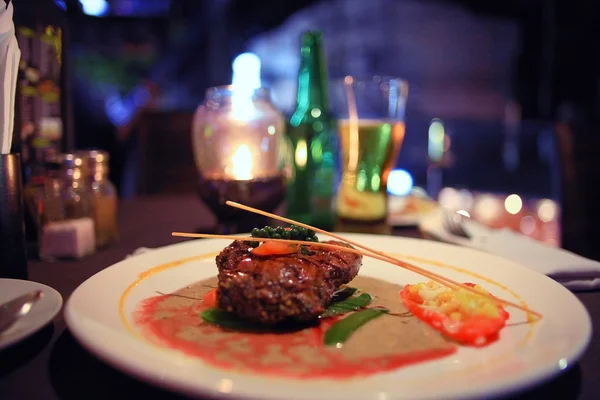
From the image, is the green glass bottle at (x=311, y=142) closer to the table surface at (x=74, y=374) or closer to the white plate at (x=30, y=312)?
the table surface at (x=74, y=374)

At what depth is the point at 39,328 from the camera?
851mm

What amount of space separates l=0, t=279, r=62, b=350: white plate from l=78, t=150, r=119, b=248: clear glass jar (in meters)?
0.69

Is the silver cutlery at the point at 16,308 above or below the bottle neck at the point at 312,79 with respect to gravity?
below

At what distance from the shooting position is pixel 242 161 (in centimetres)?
215

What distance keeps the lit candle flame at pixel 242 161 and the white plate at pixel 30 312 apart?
1.11 metres

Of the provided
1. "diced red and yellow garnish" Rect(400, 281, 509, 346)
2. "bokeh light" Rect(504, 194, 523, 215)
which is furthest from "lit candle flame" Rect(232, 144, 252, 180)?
"bokeh light" Rect(504, 194, 523, 215)

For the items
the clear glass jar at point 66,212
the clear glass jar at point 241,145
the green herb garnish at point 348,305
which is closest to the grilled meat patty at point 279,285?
the green herb garnish at point 348,305

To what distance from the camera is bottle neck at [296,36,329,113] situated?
232 centimetres

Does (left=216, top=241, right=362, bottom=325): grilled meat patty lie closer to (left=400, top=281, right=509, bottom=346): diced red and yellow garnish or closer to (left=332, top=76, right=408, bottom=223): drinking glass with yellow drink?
(left=400, top=281, right=509, bottom=346): diced red and yellow garnish

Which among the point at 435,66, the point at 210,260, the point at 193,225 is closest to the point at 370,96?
the point at 193,225

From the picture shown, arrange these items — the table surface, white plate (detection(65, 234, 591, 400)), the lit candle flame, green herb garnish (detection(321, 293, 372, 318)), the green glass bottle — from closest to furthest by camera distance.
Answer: white plate (detection(65, 234, 591, 400)) → the table surface → green herb garnish (detection(321, 293, 372, 318)) → the lit candle flame → the green glass bottle

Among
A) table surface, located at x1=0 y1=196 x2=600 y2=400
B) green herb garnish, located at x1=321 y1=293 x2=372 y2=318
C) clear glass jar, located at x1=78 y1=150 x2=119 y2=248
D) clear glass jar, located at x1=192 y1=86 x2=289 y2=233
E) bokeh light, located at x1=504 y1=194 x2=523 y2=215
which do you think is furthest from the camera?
bokeh light, located at x1=504 y1=194 x2=523 y2=215

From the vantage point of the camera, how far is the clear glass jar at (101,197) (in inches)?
70.9

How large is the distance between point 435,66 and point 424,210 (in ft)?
27.0
